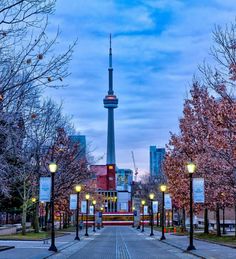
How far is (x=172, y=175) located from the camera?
5766 cm

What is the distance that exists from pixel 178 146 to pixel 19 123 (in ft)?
126

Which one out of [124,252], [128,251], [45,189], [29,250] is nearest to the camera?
[29,250]

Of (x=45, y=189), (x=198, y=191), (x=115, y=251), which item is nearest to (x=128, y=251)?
(x=115, y=251)

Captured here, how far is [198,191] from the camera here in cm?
3319

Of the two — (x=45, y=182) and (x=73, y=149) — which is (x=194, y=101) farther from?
(x=45, y=182)

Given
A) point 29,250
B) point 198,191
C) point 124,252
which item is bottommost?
point 124,252

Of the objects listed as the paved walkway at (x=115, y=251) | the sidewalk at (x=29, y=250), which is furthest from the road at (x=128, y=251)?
the sidewalk at (x=29, y=250)

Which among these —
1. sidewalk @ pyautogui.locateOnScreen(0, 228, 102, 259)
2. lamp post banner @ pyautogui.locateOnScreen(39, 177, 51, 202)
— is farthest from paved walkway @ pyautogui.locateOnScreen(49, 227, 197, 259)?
lamp post banner @ pyautogui.locateOnScreen(39, 177, 51, 202)

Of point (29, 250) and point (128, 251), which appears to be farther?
point (128, 251)

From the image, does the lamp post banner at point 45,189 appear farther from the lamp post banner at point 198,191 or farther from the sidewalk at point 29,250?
the lamp post banner at point 198,191

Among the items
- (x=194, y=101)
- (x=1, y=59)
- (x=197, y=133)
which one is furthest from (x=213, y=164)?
(x=1, y=59)

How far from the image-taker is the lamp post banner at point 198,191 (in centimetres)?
3303

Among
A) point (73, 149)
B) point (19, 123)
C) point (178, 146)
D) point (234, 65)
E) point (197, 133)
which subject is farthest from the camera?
point (73, 149)

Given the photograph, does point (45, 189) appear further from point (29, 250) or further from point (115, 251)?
point (115, 251)
